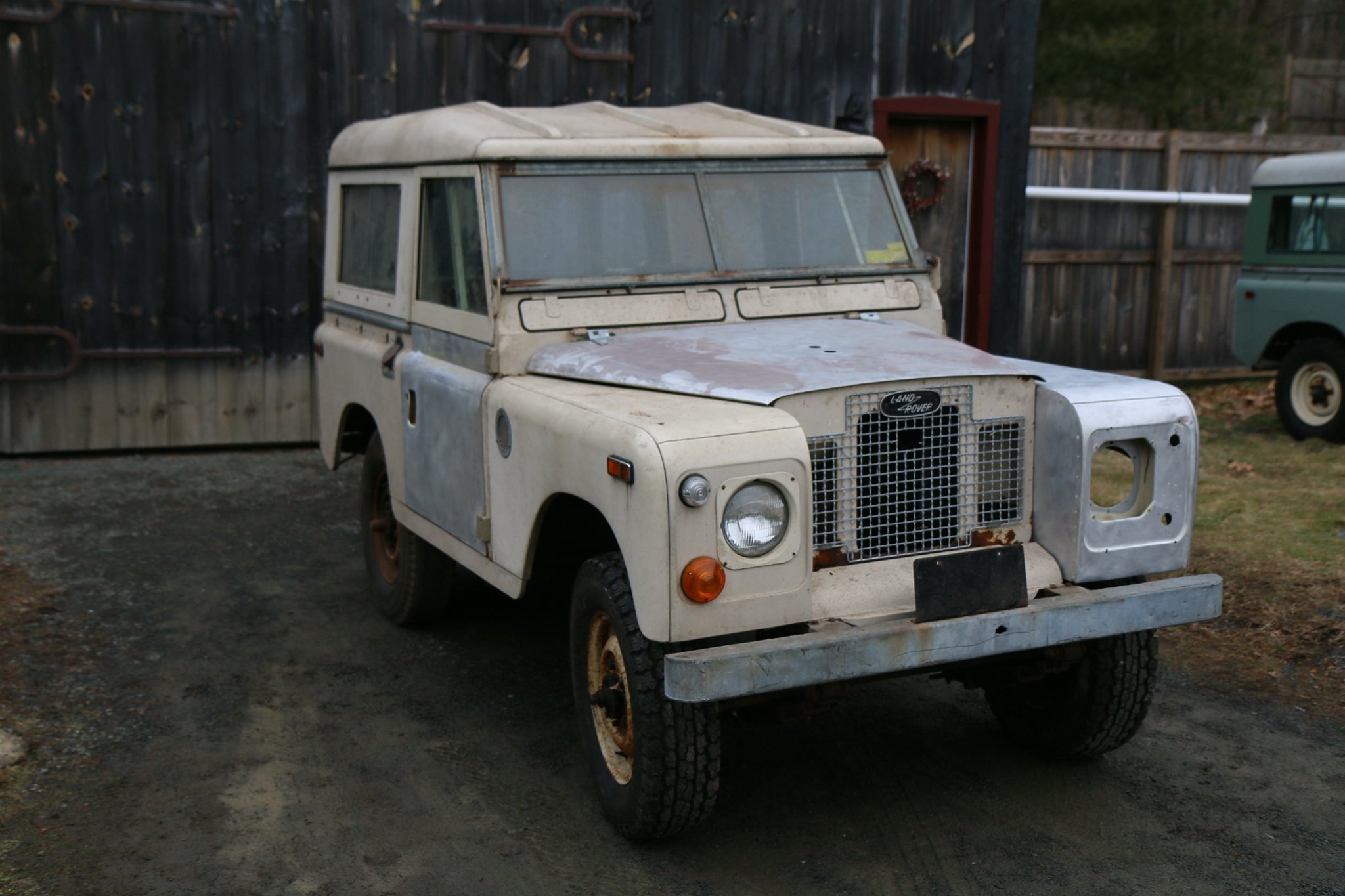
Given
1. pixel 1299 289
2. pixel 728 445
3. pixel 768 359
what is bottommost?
pixel 728 445

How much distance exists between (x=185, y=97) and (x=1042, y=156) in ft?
22.9

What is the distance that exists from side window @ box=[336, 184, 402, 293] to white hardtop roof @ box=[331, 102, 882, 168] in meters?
0.19

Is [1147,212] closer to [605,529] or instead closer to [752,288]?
[752,288]

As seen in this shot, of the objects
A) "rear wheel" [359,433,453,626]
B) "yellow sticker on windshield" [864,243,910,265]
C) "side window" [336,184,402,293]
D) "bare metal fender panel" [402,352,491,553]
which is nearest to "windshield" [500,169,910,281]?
"yellow sticker on windshield" [864,243,910,265]

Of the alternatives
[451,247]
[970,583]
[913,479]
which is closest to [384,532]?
[451,247]

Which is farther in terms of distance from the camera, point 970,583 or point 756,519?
point 970,583

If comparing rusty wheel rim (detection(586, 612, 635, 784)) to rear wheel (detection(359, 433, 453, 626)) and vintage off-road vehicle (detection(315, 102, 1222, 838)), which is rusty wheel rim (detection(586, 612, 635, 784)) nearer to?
vintage off-road vehicle (detection(315, 102, 1222, 838))

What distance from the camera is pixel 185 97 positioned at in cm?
909

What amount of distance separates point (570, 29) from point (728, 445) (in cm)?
677

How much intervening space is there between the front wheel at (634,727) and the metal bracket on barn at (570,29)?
6339 mm

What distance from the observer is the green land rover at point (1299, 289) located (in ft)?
32.1

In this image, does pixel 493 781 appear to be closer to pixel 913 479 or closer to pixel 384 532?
pixel 913 479

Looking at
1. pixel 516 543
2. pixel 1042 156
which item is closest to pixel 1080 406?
pixel 516 543

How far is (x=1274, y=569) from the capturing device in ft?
21.1
